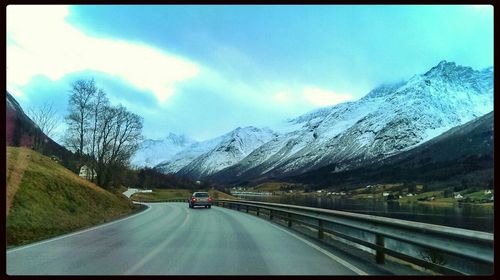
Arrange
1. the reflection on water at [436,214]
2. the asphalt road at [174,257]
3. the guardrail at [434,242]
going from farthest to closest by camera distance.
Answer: the reflection on water at [436,214] → the asphalt road at [174,257] → the guardrail at [434,242]

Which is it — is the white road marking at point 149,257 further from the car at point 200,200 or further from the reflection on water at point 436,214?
the reflection on water at point 436,214

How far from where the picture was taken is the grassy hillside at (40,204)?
19.8 m

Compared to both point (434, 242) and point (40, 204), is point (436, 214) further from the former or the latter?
point (434, 242)

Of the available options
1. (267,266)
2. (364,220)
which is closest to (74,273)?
(267,266)

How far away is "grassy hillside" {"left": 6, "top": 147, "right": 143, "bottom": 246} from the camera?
19766mm

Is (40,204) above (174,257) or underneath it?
above

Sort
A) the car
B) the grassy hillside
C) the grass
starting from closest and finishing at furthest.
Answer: the grassy hillside → the car → the grass

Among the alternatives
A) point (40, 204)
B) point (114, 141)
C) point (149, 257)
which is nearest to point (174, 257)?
point (149, 257)

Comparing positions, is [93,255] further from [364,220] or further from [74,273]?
[364,220]

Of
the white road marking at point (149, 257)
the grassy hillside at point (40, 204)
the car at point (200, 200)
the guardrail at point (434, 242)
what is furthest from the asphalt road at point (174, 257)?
the car at point (200, 200)

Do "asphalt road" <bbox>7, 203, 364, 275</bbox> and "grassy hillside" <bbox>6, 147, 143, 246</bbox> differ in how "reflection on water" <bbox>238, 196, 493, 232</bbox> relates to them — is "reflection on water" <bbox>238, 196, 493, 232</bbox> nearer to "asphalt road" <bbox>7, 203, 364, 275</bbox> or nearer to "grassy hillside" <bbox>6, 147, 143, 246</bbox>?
"grassy hillside" <bbox>6, 147, 143, 246</bbox>

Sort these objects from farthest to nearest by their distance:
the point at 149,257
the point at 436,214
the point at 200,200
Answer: the point at 436,214, the point at 200,200, the point at 149,257

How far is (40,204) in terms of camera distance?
2511 centimetres

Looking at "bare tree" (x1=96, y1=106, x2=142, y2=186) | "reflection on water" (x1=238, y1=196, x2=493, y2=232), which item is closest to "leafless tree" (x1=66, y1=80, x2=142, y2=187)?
"bare tree" (x1=96, y1=106, x2=142, y2=186)
